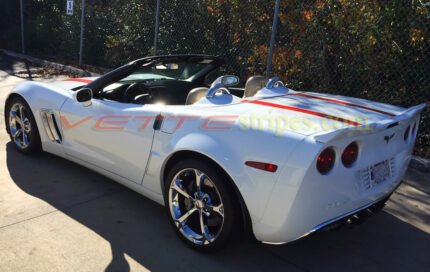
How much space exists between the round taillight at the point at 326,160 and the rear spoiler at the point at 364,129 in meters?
0.09

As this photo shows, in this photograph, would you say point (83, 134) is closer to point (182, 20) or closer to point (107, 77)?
point (107, 77)

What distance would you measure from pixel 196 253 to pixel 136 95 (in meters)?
1.51

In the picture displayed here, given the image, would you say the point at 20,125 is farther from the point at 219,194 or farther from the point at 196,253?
the point at 219,194

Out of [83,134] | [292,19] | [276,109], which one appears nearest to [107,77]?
[83,134]

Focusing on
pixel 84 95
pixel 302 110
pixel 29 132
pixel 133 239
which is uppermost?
pixel 302 110

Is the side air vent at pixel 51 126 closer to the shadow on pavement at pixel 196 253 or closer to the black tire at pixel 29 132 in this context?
the black tire at pixel 29 132

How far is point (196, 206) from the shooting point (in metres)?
2.97

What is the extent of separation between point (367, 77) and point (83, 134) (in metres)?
4.09

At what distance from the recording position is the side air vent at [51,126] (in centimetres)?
410

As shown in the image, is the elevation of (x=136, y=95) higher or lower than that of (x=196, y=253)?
higher

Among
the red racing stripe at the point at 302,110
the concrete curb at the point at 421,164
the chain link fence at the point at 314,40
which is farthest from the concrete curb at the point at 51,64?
the red racing stripe at the point at 302,110

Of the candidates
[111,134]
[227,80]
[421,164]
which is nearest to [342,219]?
[227,80]

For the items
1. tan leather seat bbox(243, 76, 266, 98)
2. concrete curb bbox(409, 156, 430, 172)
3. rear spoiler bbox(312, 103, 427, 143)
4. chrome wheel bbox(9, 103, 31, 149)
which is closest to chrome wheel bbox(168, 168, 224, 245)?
rear spoiler bbox(312, 103, 427, 143)

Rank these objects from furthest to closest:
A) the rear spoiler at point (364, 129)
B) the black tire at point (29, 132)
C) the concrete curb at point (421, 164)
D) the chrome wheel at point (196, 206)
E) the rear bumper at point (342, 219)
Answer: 1. the concrete curb at point (421, 164)
2. the black tire at point (29, 132)
3. the chrome wheel at point (196, 206)
4. the rear bumper at point (342, 219)
5. the rear spoiler at point (364, 129)
